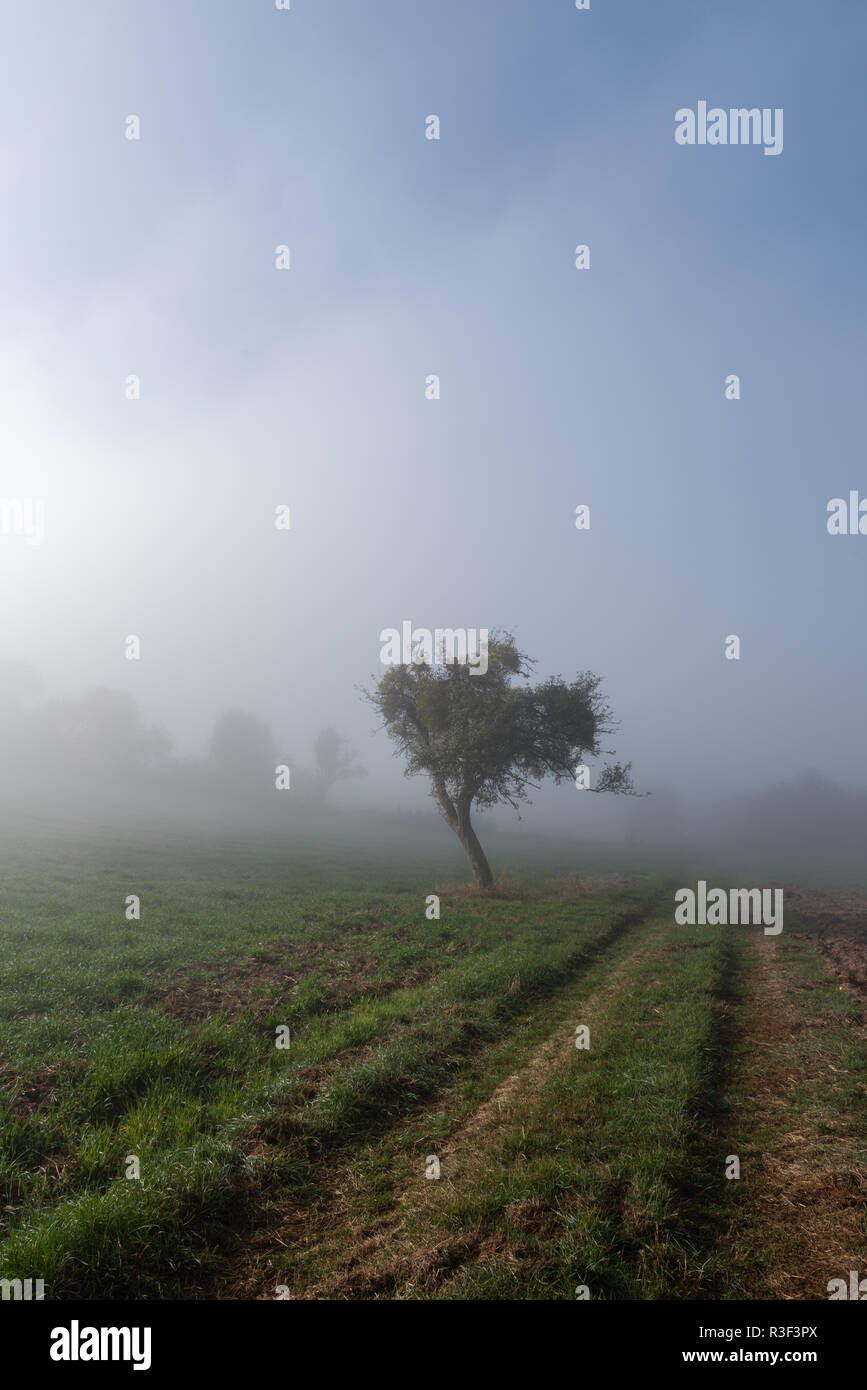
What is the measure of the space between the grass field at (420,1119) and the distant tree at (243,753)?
114 meters

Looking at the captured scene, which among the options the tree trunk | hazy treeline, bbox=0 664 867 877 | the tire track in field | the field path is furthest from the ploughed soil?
hazy treeline, bbox=0 664 867 877

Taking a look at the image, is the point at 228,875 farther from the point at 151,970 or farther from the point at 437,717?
the point at 151,970

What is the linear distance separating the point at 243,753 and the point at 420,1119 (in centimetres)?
12929

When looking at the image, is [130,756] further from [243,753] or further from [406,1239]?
[406,1239]

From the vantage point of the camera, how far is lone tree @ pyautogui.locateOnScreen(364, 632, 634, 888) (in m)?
30.4

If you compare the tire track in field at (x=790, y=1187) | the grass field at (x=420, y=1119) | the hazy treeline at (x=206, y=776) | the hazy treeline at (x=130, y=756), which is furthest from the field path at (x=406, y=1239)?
the hazy treeline at (x=130, y=756)

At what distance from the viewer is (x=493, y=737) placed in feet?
97.8

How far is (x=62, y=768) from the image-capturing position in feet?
386

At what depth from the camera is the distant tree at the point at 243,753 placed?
127m

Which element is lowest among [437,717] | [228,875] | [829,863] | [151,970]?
[829,863]

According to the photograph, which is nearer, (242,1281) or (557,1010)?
(242,1281)
